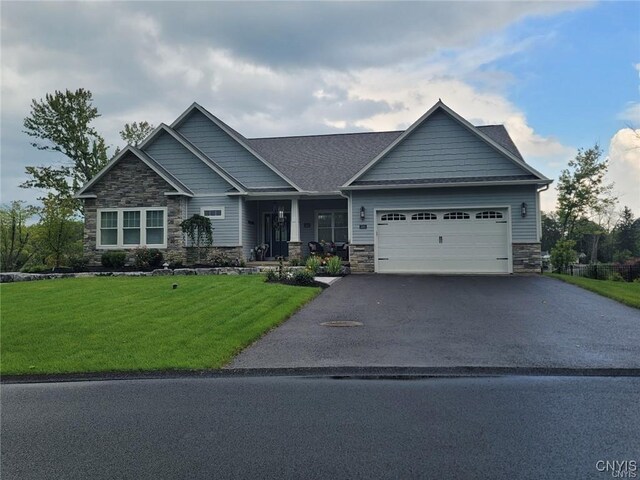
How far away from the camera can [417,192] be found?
17062 mm

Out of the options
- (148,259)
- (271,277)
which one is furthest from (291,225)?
(148,259)

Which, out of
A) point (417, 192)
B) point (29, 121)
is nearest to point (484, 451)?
point (417, 192)

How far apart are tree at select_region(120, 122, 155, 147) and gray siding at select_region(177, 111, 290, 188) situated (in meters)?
18.3

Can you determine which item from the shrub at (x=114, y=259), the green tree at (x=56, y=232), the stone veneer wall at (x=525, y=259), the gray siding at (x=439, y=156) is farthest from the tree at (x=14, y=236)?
the stone veneer wall at (x=525, y=259)

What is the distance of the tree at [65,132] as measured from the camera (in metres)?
31.1

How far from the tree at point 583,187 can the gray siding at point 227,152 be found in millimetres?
26303

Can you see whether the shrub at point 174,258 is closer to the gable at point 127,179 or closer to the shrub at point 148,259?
the shrub at point 148,259

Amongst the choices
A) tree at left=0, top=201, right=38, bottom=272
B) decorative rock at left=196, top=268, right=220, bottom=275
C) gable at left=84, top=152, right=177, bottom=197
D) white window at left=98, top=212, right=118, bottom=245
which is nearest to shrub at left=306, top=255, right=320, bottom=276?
decorative rock at left=196, top=268, right=220, bottom=275

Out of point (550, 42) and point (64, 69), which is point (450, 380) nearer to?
point (550, 42)

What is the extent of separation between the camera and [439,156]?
56.3ft

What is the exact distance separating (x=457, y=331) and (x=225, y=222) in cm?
1311

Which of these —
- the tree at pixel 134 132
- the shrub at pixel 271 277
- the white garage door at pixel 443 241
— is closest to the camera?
the shrub at pixel 271 277

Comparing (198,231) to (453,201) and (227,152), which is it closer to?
(227,152)

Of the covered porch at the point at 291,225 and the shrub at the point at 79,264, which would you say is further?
the covered porch at the point at 291,225
